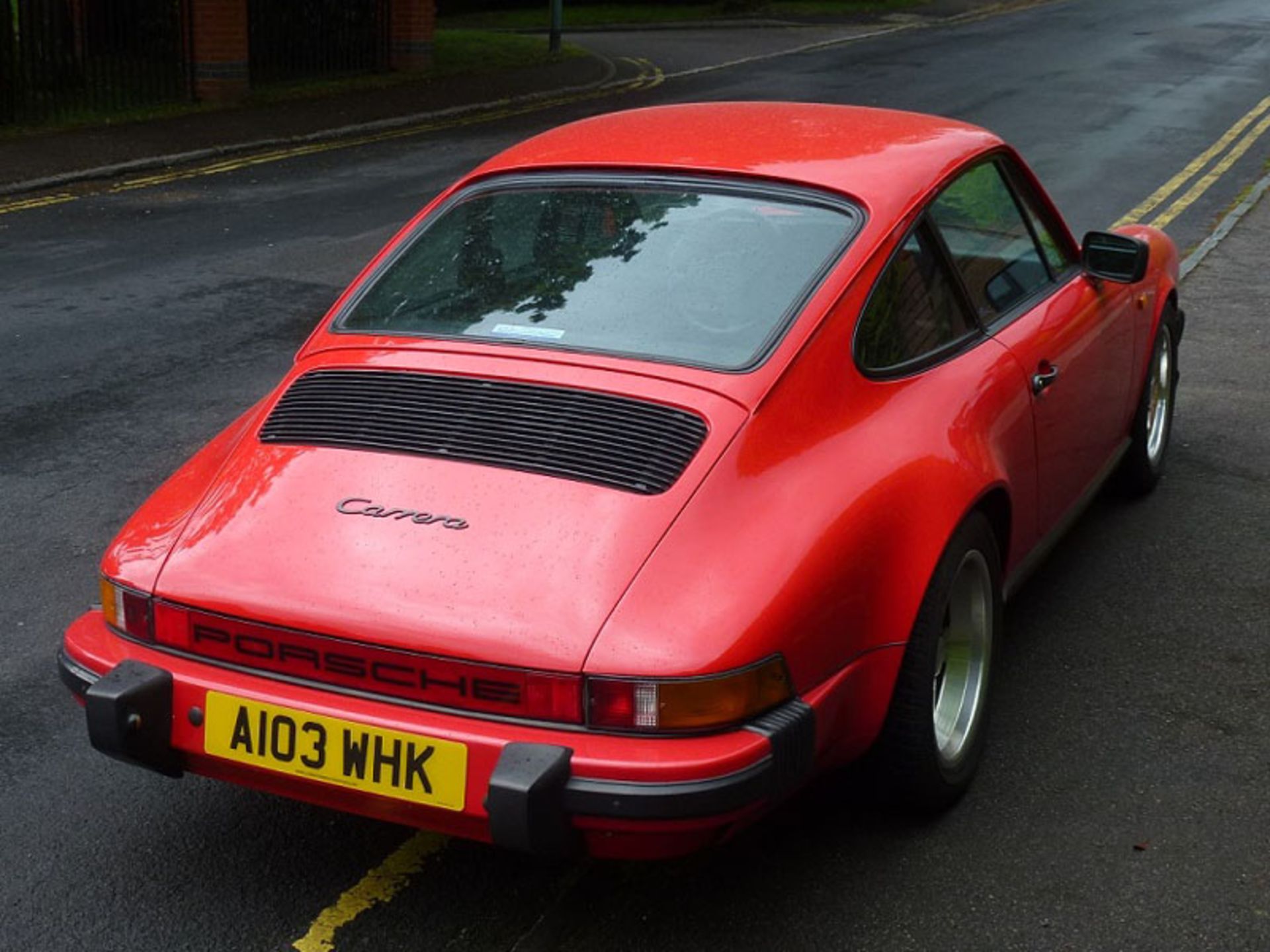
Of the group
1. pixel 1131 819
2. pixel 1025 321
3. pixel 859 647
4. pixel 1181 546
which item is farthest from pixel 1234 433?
pixel 859 647

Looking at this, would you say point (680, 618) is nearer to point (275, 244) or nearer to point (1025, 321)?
point (1025, 321)

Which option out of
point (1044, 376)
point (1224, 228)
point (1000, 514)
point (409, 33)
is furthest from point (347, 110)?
point (1000, 514)

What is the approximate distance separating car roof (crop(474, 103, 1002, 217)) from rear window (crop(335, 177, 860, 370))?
86 mm

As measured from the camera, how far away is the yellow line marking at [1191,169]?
41.0 ft

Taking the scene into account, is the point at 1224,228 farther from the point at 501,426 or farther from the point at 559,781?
the point at 559,781

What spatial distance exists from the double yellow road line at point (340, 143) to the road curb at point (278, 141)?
5 centimetres

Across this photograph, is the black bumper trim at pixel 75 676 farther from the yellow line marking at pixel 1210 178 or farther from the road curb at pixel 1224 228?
the yellow line marking at pixel 1210 178

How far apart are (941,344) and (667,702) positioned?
152 cm

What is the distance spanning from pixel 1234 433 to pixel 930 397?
11.8ft

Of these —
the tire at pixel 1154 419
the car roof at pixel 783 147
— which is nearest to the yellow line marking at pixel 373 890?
the car roof at pixel 783 147

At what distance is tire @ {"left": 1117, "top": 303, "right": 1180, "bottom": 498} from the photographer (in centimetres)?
595

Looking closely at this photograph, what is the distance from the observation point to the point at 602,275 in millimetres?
4184

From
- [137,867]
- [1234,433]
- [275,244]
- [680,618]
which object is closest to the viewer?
[680,618]

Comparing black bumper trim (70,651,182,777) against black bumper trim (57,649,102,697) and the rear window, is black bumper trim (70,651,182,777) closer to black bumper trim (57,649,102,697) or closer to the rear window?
black bumper trim (57,649,102,697)
